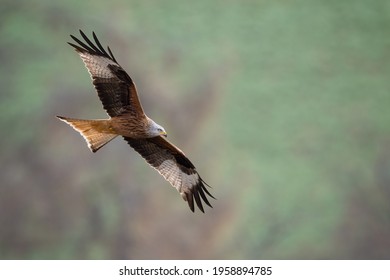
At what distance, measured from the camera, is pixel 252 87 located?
8008 mm

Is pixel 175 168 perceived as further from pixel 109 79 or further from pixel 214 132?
pixel 214 132

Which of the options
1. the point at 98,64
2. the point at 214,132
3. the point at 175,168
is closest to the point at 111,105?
the point at 98,64

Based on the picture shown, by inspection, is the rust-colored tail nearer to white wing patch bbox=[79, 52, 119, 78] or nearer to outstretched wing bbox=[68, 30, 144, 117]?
outstretched wing bbox=[68, 30, 144, 117]

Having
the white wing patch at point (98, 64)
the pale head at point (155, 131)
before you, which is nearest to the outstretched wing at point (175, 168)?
the pale head at point (155, 131)

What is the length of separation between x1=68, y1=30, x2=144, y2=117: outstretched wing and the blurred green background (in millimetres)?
2530

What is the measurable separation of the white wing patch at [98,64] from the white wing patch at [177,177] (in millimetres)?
916

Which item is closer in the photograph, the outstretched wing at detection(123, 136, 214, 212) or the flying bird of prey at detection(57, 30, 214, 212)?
the flying bird of prey at detection(57, 30, 214, 212)

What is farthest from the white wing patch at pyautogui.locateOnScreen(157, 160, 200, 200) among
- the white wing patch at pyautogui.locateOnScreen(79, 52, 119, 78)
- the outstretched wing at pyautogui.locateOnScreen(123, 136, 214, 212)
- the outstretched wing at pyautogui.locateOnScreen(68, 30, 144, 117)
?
the white wing patch at pyautogui.locateOnScreen(79, 52, 119, 78)

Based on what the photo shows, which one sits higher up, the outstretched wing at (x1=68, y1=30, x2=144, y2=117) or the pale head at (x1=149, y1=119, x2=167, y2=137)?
the outstretched wing at (x1=68, y1=30, x2=144, y2=117)

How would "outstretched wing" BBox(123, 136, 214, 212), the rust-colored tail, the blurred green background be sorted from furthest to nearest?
the blurred green background, "outstretched wing" BBox(123, 136, 214, 212), the rust-colored tail

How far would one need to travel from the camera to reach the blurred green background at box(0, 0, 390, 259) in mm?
7371

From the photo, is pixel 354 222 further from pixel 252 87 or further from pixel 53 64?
pixel 53 64

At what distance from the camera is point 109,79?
491cm

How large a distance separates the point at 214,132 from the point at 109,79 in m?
3.03
